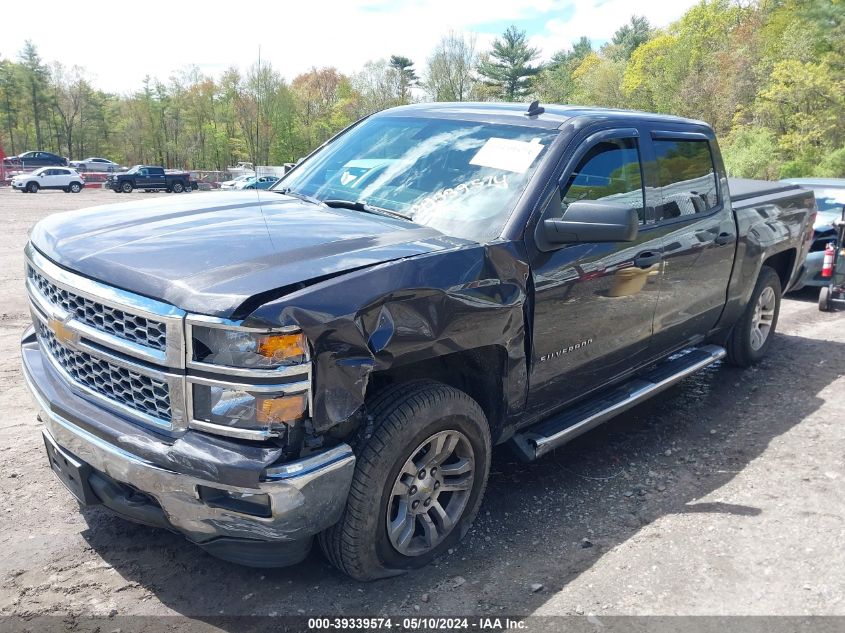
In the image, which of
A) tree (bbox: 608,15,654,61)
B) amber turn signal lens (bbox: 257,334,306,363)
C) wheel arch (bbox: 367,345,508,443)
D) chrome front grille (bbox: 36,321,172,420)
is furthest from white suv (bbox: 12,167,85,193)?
tree (bbox: 608,15,654,61)

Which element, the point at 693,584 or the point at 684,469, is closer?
the point at 693,584

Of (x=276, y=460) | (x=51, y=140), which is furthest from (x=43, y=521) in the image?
(x=51, y=140)

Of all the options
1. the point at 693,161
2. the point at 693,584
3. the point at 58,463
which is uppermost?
the point at 693,161

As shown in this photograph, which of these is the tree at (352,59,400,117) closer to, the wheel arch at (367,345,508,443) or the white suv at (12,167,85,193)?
the white suv at (12,167,85,193)

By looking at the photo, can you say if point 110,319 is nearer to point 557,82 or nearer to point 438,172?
point 438,172

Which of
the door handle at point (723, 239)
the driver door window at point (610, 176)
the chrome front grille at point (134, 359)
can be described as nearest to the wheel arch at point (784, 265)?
the door handle at point (723, 239)

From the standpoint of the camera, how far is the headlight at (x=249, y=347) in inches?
91.6

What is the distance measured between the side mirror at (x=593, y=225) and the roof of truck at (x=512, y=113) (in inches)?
28.1

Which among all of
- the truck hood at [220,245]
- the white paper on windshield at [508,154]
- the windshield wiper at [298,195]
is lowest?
the truck hood at [220,245]

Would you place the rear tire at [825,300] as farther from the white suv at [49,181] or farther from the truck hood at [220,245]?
the white suv at [49,181]

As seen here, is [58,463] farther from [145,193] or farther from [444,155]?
[145,193]

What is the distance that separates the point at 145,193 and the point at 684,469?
4182 cm

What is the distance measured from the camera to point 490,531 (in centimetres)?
347

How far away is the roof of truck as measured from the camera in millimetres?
3793
